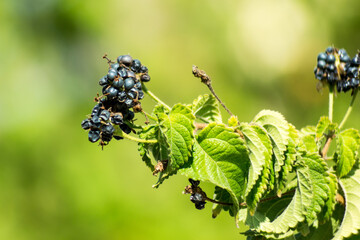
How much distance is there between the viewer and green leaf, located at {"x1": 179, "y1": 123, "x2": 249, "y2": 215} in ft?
3.60

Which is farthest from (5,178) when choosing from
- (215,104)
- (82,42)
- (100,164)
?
(215,104)

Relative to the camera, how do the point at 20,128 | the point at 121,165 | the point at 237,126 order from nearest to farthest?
the point at 237,126
the point at 121,165
the point at 20,128

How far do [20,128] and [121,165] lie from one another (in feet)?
4.04

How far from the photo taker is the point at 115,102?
1114 mm

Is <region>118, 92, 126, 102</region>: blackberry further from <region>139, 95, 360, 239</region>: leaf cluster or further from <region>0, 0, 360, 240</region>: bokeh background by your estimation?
<region>0, 0, 360, 240</region>: bokeh background

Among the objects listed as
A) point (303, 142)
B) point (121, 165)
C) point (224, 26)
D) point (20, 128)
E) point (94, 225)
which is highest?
point (224, 26)

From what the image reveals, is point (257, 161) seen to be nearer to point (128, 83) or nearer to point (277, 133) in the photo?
point (277, 133)

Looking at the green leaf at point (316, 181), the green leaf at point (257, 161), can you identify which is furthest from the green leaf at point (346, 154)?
the green leaf at point (257, 161)

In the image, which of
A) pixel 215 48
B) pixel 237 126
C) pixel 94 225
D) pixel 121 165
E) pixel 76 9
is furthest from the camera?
pixel 215 48

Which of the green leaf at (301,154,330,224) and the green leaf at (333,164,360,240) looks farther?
the green leaf at (333,164,360,240)

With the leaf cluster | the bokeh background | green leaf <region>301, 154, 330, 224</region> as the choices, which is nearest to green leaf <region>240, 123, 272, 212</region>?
the leaf cluster

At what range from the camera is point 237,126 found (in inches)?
45.0

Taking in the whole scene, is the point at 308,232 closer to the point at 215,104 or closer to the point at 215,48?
the point at 215,104

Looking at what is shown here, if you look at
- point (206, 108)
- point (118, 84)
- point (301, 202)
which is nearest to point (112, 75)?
point (118, 84)
